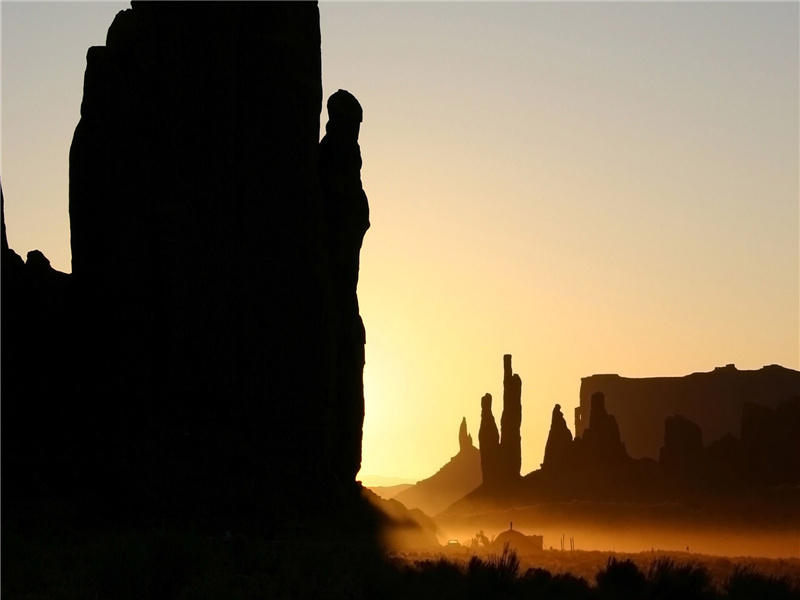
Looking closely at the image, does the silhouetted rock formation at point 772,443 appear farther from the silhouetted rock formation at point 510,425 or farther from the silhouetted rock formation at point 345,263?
the silhouetted rock formation at point 345,263

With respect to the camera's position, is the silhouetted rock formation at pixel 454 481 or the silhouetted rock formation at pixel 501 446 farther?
the silhouetted rock formation at pixel 454 481

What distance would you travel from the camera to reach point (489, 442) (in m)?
126

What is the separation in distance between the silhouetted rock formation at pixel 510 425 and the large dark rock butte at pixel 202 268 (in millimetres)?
84566

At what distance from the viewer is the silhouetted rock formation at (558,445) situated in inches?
5364

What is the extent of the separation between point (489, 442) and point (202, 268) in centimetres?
9122

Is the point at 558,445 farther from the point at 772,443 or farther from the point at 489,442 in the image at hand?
the point at 772,443

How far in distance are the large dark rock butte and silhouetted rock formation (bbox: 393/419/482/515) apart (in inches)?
5612

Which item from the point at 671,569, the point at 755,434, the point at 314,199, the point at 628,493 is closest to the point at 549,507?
the point at 628,493

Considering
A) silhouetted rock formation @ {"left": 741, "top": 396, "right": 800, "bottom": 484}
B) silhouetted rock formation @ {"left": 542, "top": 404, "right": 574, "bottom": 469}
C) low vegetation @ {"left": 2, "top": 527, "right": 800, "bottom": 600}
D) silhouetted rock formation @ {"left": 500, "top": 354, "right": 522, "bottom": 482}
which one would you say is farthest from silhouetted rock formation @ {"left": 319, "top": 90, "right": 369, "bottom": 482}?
silhouetted rock formation @ {"left": 542, "top": 404, "right": 574, "bottom": 469}

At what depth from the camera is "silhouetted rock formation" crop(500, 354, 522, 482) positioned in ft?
405

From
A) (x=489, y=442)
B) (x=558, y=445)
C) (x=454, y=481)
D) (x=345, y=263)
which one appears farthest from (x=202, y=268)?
(x=454, y=481)

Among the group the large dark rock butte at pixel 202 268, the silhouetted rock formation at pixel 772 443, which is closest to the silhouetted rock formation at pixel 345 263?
the large dark rock butte at pixel 202 268

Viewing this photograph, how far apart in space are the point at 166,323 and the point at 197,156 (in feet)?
16.8

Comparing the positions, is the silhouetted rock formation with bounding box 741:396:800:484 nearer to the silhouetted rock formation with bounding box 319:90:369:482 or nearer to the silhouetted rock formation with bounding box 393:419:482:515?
the silhouetted rock formation with bounding box 393:419:482:515
